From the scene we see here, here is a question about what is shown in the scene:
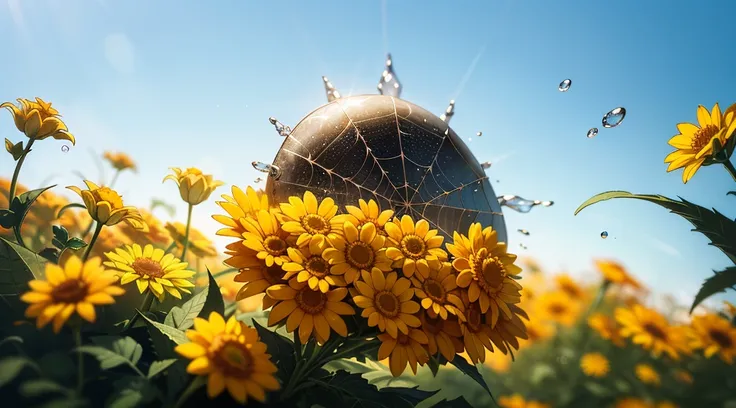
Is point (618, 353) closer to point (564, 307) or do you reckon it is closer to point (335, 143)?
point (564, 307)

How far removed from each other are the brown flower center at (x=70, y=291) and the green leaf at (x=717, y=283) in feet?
4.21

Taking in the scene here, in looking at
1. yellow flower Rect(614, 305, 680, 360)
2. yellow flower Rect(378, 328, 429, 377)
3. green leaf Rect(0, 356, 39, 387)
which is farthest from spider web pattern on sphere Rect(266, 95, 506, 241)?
yellow flower Rect(614, 305, 680, 360)

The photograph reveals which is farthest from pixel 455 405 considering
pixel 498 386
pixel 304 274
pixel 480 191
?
pixel 498 386

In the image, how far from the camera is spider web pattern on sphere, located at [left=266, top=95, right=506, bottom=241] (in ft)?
4.43

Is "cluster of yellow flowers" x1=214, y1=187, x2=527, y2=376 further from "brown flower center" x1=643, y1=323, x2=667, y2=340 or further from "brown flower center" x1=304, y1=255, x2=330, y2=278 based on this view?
"brown flower center" x1=643, y1=323, x2=667, y2=340

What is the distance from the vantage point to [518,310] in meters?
1.24

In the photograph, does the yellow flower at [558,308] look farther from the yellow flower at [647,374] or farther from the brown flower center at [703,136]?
the brown flower center at [703,136]

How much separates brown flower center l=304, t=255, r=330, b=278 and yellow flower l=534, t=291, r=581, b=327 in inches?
89.5

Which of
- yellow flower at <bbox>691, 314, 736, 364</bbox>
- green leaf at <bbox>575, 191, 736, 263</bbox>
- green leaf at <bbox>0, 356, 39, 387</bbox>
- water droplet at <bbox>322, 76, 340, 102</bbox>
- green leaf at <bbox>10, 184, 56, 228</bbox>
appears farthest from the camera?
yellow flower at <bbox>691, 314, 736, 364</bbox>

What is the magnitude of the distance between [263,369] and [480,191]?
100 cm

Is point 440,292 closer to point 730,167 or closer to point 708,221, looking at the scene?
point 708,221

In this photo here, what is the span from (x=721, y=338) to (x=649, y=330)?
0.30m

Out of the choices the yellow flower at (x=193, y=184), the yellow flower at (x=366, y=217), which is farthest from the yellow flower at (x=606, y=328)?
the yellow flower at (x=193, y=184)

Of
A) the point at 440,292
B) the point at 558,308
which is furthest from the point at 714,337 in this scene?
the point at 440,292
